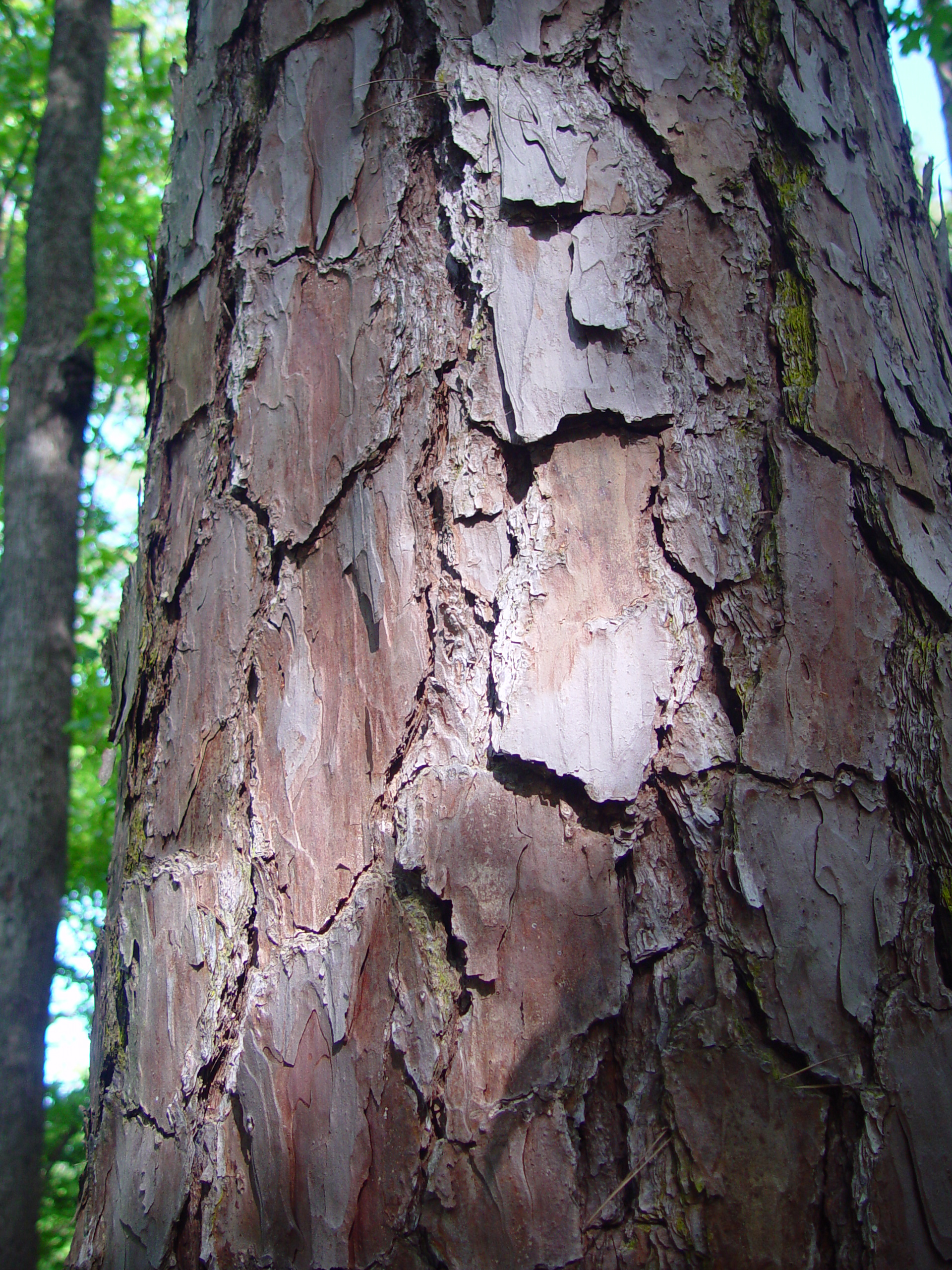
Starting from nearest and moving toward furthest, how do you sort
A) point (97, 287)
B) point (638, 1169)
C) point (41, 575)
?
1. point (638, 1169)
2. point (41, 575)
3. point (97, 287)

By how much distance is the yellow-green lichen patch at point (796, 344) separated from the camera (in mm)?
935

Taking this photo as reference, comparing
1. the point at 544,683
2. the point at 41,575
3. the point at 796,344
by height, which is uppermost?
the point at 41,575

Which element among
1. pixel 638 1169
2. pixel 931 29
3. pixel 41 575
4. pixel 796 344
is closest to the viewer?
pixel 638 1169

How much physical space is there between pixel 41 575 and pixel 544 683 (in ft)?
17.2

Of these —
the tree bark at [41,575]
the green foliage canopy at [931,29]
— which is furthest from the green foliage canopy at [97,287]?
the green foliage canopy at [931,29]

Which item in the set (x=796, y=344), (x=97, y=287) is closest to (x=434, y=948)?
(x=796, y=344)

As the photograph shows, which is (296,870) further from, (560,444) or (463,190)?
(463,190)

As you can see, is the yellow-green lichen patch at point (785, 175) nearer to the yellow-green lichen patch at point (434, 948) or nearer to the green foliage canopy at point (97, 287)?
the yellow-green lichen patch at point (434, 948)

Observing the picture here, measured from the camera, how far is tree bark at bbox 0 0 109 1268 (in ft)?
14.7

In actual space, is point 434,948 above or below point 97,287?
below

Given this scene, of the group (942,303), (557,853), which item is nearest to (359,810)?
(557,853)

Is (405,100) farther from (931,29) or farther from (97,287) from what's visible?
(97,287)

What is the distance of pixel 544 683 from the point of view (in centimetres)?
83

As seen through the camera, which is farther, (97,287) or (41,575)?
(97,287)
